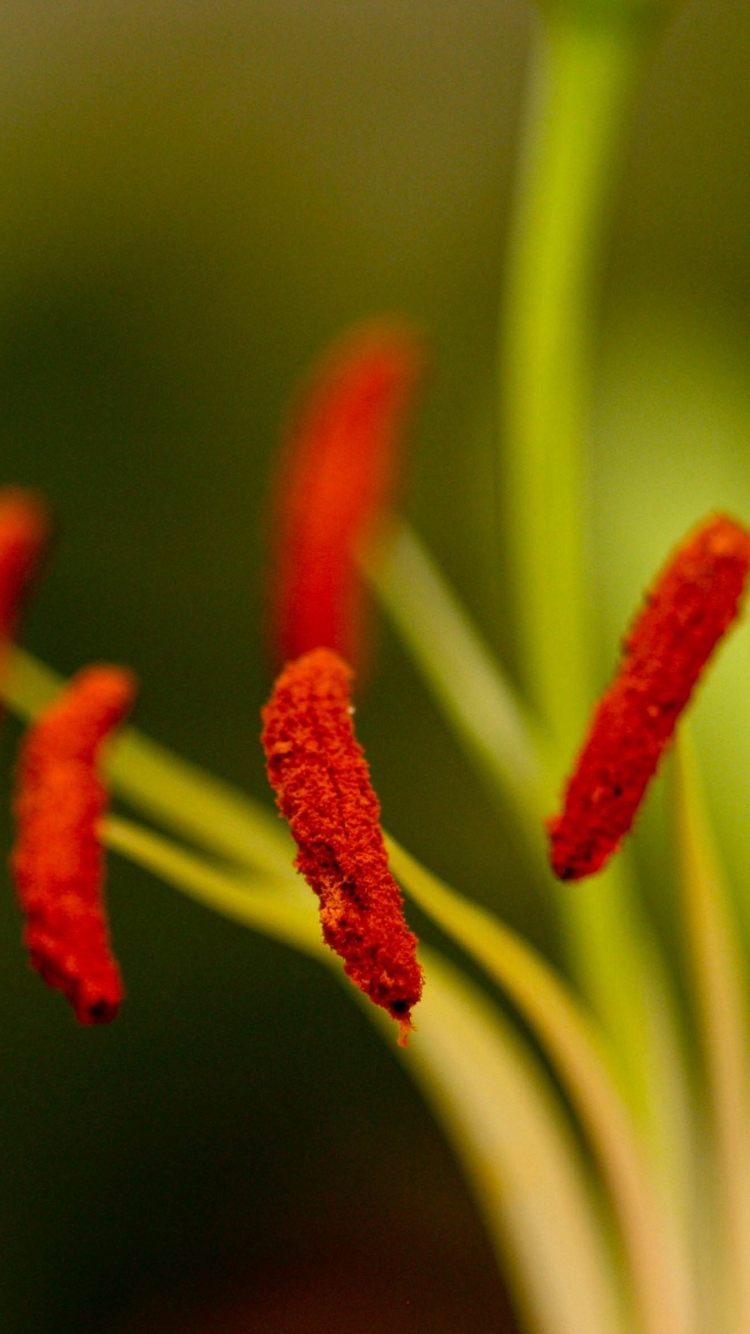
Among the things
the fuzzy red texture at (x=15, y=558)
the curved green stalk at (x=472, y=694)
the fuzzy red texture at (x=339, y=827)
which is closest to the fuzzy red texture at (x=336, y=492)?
the curved green stalk at (x=472, y=694)

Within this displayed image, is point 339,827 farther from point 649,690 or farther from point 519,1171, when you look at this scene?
point 519,1171

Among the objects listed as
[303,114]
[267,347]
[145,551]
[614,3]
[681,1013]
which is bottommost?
[681,1013]

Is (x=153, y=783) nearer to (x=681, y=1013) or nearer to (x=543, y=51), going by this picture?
(x=681, y=1013)

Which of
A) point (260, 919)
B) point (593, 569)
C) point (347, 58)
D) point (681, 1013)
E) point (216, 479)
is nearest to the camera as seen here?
point (260, 919)

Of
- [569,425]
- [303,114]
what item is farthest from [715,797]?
[303,114]

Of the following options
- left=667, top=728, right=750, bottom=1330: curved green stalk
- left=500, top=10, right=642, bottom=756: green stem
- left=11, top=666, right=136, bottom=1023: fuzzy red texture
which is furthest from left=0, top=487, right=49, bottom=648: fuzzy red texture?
left=667, top=728, right=750, bottom=1330: curved green stalk

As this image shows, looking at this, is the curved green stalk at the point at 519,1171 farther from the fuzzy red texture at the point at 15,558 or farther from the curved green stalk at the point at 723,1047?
the fuzzy red texture at the point at 15,558

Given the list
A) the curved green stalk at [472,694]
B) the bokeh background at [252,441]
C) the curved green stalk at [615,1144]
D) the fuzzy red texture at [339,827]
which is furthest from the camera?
the bokeh background at [252,441]
